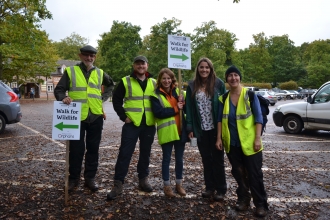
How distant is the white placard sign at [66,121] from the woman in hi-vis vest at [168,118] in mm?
1114

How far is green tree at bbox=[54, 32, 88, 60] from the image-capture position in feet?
265

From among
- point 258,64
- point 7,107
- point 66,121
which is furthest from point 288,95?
point 66,121

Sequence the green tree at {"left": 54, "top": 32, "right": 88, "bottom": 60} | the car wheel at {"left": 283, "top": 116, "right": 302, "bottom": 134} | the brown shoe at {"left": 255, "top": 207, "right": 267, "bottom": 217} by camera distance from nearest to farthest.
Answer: the brown shoe at {"left": 255, "top": 207, "right": 267, "bottom": 217}
the car wheel at {"left": 283, "top": 116, "right": 302, "bottom": 134}
the green tree at {"left": 54, "top": 32, "right": 88, "bottom": 60}

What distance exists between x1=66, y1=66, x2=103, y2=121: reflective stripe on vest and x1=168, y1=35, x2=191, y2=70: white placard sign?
1265 mm

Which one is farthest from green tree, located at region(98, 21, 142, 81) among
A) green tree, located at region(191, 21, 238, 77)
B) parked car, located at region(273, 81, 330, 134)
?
parked car, located at region(273, 81, 330, 134)

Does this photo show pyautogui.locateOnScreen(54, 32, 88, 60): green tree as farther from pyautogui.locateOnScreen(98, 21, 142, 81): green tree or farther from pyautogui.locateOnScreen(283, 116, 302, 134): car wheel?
pyautogui.locateOnScreen(283, 116, 302, 134): car wheel

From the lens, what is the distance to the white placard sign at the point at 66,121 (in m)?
4.03

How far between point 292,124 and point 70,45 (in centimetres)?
8050

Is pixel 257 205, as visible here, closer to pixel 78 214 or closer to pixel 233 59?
pixel 78 214

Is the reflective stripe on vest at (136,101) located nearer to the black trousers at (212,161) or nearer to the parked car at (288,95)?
the black trousers at (212,161)

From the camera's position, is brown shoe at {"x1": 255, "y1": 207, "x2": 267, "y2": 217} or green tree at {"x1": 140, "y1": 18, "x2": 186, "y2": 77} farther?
green tree at {"x1": 140, "y1": 18, "x2": 186, "y2": 77}

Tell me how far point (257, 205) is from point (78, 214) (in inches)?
93.6

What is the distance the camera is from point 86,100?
436 centimetres

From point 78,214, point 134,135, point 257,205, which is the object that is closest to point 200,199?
point 257,205
